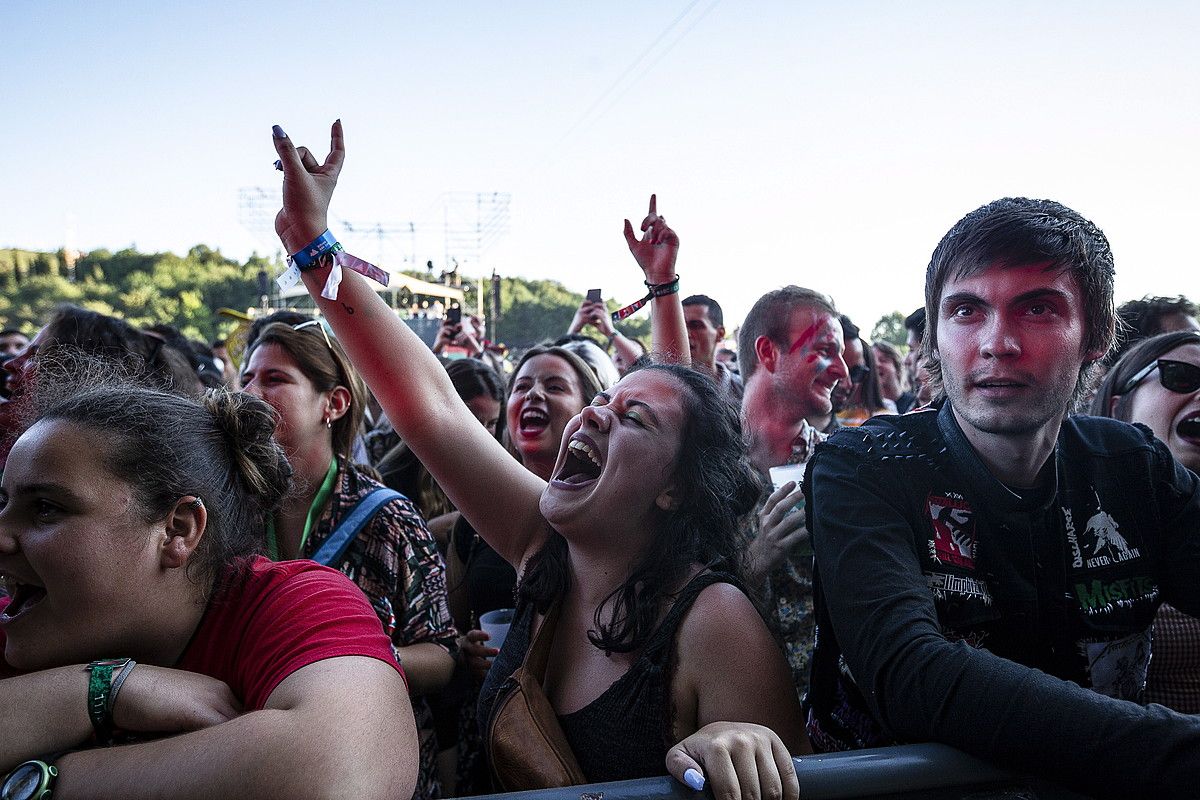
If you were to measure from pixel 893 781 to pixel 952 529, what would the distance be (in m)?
0.57

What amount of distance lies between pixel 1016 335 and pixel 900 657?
710 mm

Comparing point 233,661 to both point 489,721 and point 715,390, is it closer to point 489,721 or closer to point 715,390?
point 489,721

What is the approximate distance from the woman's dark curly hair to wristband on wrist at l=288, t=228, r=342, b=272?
2.91 ft

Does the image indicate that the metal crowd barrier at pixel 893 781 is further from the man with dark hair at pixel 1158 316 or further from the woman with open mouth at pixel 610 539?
the man with dark hair at pixel 1158 316

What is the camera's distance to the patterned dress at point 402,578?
7.80 feet

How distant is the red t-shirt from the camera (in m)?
1.35

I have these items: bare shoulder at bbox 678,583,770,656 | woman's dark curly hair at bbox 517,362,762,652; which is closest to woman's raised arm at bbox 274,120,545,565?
woman's dark curly hair at bbox 517,362,762,652

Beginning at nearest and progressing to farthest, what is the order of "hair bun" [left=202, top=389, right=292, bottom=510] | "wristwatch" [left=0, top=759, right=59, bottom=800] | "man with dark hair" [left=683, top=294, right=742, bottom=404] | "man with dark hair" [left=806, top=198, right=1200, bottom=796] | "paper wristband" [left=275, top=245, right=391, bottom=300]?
"wristwatch" [left=0, top=759, right=59, bottom=800] < "man with dark hair" [left=806, top=198, right=1200, bottom=796] < "hair bun" [left=202, top=389, right=292, bottom=510] < "paper wristband" [left=275, top=245, right=391, bottom=300] < "man with dark hair" [left=683, top=294, right=742, bottom=404]

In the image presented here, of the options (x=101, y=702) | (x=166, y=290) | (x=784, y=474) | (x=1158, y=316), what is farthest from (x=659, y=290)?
(x=166, y=290)

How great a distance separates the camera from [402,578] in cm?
242

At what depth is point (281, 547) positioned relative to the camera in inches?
100

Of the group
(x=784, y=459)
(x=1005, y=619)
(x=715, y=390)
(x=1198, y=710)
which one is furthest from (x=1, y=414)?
(x=1198, y=710)

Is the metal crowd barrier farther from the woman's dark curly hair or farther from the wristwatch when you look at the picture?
the wristwatch

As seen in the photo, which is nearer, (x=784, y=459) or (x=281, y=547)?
(x=281, y=547)
